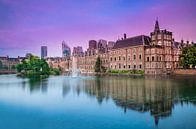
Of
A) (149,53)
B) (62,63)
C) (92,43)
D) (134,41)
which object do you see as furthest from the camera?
(62,63)

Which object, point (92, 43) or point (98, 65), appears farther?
point (92, 43)

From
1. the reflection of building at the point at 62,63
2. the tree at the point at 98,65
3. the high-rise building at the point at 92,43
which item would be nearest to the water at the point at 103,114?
the tree at the point at 98,65

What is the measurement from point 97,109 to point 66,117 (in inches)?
105

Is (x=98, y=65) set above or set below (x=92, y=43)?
below

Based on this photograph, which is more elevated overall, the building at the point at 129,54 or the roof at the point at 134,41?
the roof at the point at 134,41

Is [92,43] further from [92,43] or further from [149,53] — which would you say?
[149,53]

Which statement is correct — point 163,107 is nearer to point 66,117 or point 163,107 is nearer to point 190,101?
point 190,101

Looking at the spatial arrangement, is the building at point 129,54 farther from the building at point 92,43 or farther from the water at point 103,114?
the water at point 103,114

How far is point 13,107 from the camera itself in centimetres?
1625

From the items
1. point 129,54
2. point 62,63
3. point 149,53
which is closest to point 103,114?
point 149,53

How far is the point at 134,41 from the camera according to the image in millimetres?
71000

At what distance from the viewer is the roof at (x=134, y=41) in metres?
67.7

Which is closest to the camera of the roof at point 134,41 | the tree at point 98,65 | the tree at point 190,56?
the tree at point 190,56

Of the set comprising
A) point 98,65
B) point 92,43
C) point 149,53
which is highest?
point 92,43
